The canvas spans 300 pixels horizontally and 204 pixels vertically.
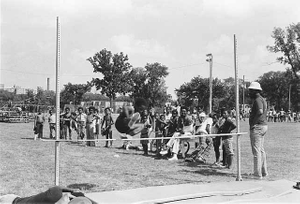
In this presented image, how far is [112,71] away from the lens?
33.2 feet

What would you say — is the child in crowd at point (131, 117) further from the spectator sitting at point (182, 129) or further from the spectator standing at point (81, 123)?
the spectator standing at point (81, 123)

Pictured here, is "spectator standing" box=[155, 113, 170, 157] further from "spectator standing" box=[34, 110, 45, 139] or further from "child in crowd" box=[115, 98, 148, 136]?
"spectator standing" box=[34, 110, 45, 139]

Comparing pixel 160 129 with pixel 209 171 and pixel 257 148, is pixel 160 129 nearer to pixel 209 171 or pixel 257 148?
pixel 209 171

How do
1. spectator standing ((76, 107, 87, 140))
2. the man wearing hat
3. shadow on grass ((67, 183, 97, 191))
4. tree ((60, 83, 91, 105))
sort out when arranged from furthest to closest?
1. tree ((60, 83, 91, 105))
2. spectator standing ((76, 107, 87, 140))
3. the man wearing hat
4. shadow on grass ((67, 183, 97, 191))

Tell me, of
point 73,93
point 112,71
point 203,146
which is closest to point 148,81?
point 112,71

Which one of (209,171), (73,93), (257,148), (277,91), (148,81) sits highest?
(277,91)

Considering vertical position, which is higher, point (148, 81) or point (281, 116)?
point (148, 81)

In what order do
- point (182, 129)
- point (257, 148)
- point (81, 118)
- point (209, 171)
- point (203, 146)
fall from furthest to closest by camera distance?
point (81, 118) → point (182, 129) → point (203, 146) → point (209, 171) → point (257, 148)

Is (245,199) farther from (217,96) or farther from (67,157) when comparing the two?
(217,96)

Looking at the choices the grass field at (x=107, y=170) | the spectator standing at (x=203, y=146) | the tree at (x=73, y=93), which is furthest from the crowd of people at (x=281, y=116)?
the tree at (x=73, y=93)

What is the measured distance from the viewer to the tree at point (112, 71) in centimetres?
993

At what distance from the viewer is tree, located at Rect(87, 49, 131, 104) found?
993 centimetres

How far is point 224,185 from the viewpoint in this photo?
5137mm

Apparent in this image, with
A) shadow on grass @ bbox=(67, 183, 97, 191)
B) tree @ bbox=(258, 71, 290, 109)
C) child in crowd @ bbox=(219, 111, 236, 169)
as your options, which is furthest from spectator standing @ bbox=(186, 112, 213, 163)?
tree @ bbox=(258, 71, 290, 109)
